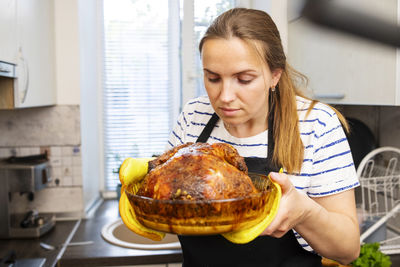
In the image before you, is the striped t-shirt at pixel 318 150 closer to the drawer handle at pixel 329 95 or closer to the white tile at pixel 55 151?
the drawer handle at pixel 329 95

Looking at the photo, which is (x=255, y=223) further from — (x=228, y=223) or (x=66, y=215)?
(x=66, y=215)

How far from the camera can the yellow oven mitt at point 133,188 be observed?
65 cm

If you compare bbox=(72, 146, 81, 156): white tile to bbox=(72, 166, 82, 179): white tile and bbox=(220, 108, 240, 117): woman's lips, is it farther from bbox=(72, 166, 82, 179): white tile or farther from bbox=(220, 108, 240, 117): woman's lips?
bbox=(220, 108, 240, 117): woman's lips

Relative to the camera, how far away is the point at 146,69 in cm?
267

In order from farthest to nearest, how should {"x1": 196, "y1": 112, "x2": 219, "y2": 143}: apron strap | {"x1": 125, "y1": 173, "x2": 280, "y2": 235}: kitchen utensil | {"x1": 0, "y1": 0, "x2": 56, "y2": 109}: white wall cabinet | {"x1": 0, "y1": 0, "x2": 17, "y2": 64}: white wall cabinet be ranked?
{"x1": 0, "y1": 0, "x2": 56, "y2": 109}: white wall cabinet → {"x1": 0, "y1": 0, "x2": 17, "y2": 64}: white wall cabinet → {"x1": 196, "y1": 112, "x2": 219, "y2": 143}: apron strap → {"x1": 125, "y1": 173, "x2": 280, "y2": 235}: kitchen utensil

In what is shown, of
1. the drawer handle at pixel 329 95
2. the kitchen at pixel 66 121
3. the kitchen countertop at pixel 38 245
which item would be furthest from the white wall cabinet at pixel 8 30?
the drawer handle at pixel 329 95

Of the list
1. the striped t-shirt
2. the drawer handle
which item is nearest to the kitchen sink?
the striped t-shirt

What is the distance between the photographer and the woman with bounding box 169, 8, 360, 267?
0.92 m

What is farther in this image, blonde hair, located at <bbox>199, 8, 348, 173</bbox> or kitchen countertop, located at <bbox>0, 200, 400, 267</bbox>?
kitchen countertop, located at <bbox>0, 200, 400, 267</bbox>

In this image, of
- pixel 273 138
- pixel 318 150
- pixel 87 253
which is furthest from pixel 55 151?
pixel 318 150

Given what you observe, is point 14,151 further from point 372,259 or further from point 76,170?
point 372,259

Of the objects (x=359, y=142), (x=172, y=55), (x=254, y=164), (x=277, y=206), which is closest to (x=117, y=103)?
(x=172, y=55)

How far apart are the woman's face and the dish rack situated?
3.00ft

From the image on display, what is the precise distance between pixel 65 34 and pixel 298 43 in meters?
1.33
